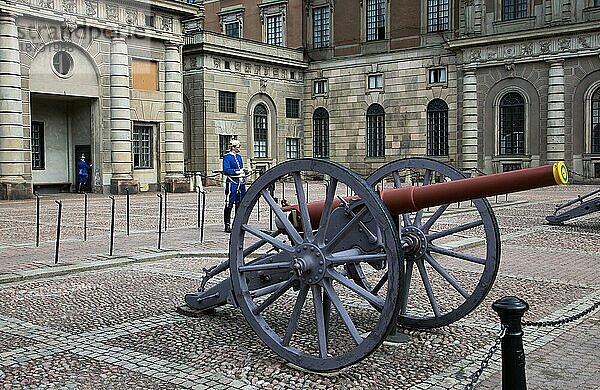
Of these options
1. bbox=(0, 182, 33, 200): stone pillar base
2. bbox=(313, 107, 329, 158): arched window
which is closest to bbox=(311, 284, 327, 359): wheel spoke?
bbox=(0, 182, 33, 200): stone pillar base

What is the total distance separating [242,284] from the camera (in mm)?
5867

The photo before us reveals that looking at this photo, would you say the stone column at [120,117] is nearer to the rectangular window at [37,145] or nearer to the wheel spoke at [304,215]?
the rectangular window at [37,145]

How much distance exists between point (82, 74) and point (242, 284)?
21.9 m

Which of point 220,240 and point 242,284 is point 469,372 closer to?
point 242,284

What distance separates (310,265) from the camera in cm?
538

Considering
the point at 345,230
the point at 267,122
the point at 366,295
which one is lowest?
the point at 366,295

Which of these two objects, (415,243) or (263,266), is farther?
(415,243)

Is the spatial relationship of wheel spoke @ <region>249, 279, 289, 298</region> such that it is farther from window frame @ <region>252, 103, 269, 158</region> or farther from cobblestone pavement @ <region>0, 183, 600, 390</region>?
window frame @ <region>252, 103, 269, 158</region>

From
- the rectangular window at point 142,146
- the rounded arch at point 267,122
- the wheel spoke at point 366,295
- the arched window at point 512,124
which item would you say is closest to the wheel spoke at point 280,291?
the wheel spoke at point 366,295

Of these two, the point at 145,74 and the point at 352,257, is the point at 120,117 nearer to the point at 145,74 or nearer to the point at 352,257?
the point at 145,74

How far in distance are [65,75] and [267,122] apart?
42.2 ft

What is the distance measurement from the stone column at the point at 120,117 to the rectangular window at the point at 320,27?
14691 millimetres

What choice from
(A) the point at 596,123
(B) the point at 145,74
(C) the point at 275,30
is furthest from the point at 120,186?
(A) the point at 596,123

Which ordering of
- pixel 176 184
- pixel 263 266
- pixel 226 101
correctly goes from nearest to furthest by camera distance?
pixel 263 266
pixel 176 184
pixel 226 101
